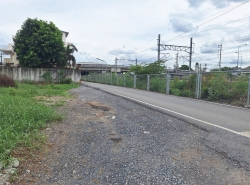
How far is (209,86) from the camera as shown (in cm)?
1198

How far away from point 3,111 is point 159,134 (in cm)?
426

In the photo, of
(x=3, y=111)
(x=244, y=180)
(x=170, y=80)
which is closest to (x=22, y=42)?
(x=170, y=80)

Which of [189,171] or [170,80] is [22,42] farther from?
[189,171]

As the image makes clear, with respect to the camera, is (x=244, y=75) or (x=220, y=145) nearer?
(x=220, y=145)

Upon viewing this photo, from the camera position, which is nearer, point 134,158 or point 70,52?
point 134,158

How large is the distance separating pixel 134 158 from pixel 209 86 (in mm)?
9869

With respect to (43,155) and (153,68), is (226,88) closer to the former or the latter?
→ (43,155)

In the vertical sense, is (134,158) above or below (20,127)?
below

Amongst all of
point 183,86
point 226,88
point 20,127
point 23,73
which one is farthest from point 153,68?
point 20,127

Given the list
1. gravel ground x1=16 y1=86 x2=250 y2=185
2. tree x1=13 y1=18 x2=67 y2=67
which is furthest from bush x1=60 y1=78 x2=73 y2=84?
gravel ground x1=16 y1=86 x2=250 y2=185

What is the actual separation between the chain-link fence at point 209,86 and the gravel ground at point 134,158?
20.1ft

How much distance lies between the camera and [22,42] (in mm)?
23531

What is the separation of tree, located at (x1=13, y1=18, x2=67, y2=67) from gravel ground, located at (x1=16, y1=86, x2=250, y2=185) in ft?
64.1

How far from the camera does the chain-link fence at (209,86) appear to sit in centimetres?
999
